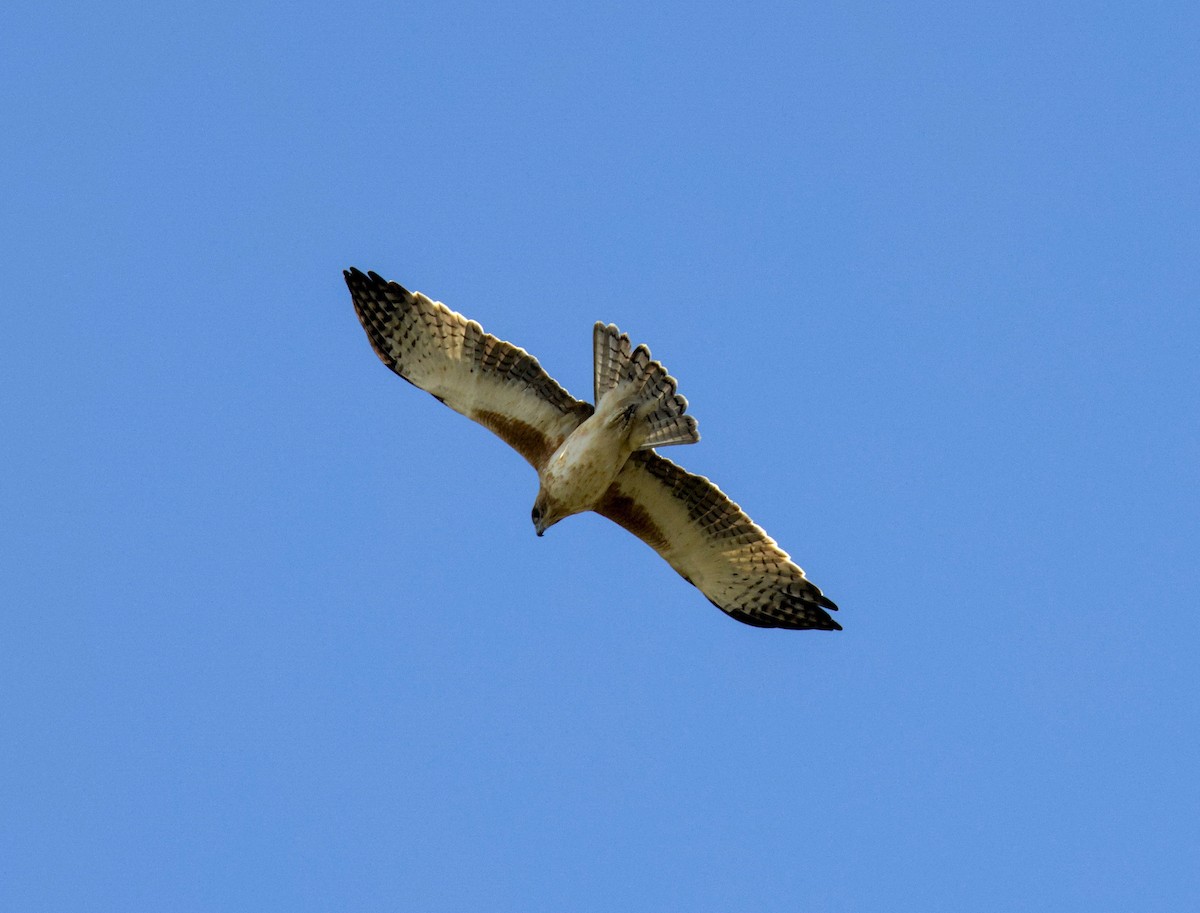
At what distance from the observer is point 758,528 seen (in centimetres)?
1351

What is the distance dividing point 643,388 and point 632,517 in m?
1.29

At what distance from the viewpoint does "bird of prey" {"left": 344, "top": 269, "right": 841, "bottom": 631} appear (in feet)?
40.9

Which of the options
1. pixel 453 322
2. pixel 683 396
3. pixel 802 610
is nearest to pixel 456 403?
pixel 453 322

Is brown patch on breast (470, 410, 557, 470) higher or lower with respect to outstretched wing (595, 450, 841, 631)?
lower

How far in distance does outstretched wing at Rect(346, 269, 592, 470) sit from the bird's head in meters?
0.24

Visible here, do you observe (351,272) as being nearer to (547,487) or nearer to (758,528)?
(547,487)

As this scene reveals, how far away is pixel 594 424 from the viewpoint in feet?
41.2

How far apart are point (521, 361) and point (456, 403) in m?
0.59

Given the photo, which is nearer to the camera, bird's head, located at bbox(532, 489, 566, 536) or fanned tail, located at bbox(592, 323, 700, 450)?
fanned tail, located at bbox(592, 323, 700, 450)

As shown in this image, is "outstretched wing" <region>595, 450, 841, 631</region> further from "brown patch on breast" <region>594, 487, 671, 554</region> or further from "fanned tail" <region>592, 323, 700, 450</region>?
"fanned tail" <region>592, 323, 700, 450</region>

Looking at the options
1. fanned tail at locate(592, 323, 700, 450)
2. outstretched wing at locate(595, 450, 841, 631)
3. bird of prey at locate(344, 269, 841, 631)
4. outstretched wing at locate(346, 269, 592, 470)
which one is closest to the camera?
fanned tail at locate(592, 323, 700, 450)

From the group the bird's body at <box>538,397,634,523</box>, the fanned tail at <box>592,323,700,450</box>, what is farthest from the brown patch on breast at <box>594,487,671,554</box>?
the fanned tail at <box>592,323,700,450</box>

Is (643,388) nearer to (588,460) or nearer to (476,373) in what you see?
(588,460)

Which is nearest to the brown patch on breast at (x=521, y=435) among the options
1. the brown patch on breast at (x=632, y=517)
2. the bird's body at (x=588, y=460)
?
the bird's body at (x=588, y=460)
